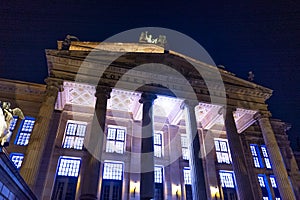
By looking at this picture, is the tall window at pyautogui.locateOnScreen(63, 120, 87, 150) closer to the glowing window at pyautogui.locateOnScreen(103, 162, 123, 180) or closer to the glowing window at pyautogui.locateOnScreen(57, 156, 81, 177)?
the glowing window at pyautogui.locateOnScreen(57, 156, 81, 177)

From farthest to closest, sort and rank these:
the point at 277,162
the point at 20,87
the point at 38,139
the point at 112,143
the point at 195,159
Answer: the point at 112,143
the point at 20,87
the point at 277,162
the point at 195,159
the point at 38,139

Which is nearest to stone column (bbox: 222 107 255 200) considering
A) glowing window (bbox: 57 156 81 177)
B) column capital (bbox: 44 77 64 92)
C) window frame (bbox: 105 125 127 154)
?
window frame (bbox: 105 125 127 154)

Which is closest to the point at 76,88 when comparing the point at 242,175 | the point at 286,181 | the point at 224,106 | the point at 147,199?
the point at 147,199

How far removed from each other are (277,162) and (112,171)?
534 inches

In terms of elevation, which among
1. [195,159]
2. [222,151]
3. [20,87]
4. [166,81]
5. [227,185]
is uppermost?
[166,81]

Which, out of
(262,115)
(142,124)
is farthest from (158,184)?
(262,115)

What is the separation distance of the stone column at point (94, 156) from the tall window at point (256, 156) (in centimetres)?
1711

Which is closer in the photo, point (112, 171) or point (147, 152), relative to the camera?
point (147, 152)

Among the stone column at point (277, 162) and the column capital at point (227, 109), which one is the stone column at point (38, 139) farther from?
the stone column at point (277, 162)

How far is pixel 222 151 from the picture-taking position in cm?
2438

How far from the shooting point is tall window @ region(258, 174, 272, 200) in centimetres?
2191

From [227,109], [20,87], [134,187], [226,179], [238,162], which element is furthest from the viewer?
[226,179]

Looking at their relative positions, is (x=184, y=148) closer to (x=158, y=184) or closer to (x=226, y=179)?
(x=158, y=184)

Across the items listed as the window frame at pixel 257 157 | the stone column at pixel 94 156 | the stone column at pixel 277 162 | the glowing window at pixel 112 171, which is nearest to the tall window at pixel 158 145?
the glowing window at pixel 112 171
